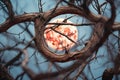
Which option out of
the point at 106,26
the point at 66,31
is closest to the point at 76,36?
the point at 66,31

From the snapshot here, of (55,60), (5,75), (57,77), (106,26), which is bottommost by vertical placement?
(5,75)

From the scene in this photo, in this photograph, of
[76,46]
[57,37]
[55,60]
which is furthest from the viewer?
[57,37]

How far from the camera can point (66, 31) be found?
4344mm

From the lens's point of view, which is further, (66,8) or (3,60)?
(3,60)

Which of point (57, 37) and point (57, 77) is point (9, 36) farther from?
point (57, 77)

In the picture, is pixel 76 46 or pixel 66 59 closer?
pixel 66 59

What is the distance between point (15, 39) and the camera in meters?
3.69

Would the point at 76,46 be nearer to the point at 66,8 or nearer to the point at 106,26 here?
the point at 66,8

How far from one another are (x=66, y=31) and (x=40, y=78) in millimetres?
3239

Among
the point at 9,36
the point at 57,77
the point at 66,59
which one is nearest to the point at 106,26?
the point at 57,77

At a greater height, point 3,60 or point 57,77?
point 57,77

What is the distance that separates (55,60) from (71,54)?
0.22 metres

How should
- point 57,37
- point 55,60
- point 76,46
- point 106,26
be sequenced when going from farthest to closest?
point 57,37, point 76,46, point 55,60, point 106,26

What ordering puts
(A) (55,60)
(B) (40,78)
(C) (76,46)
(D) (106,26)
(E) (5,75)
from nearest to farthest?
(B) (40,78)
(D) (106,26)
(A) (55,60)
(C) (76,46)
(E) (5,75)
